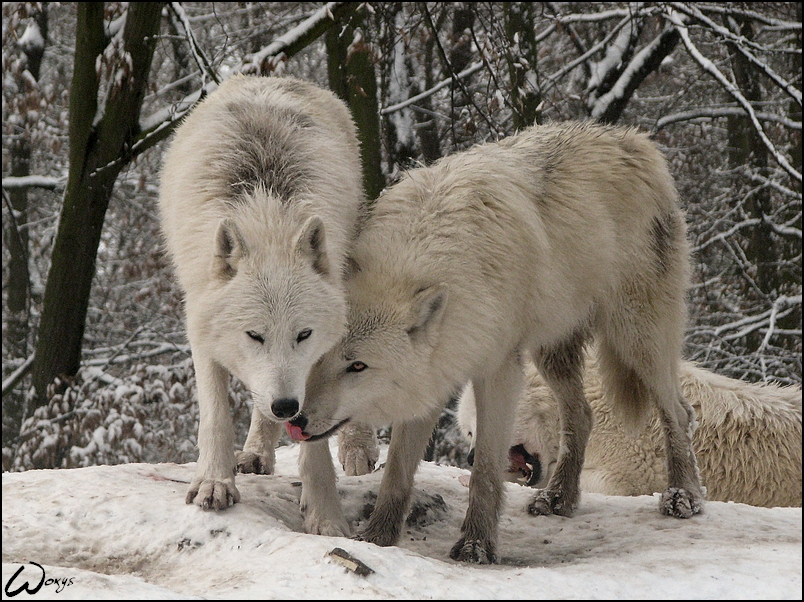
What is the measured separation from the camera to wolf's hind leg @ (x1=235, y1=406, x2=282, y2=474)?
512 centimetres

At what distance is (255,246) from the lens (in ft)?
12.4

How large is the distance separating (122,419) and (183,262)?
5.06m

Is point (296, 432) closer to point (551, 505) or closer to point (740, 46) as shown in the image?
point (551, 505)

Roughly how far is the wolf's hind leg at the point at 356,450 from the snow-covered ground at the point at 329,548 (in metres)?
0.57

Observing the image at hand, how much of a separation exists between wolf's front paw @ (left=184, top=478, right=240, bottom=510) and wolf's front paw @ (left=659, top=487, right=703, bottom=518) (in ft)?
8.36

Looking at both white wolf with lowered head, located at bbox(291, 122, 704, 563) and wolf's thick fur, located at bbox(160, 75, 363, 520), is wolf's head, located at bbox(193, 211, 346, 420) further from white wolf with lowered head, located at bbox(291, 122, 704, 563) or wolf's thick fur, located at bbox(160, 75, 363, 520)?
white wolf with lowered head, located at bbox(291, 122, 704, 563)

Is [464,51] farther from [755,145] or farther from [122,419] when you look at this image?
[122,419]

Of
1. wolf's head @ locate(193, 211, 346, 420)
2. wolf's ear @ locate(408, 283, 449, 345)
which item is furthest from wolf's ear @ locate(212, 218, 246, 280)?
wolf's ear @ locate(408, 283, 449, 345)

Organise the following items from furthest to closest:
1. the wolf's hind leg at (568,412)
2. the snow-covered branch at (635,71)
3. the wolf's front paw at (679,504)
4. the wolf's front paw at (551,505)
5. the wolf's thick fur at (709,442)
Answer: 1. the snow-covered branch at (635,71)
2. the wolf's thick fur at (709,442)
3. the wolf's hind leg at (568,412)
4. the wolf's front paw at (551,505)
5. the wolf's front paw at (679,504)

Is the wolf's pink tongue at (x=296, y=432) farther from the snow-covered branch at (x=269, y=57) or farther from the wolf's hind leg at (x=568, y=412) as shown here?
the snow-covered branch at (x=269, y=57)

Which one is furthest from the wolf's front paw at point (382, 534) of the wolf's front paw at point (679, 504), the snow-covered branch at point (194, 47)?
the snow-covered branch at point (194, 47)

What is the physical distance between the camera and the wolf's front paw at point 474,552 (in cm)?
414

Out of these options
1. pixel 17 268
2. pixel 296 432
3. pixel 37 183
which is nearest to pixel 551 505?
pixel 296 432

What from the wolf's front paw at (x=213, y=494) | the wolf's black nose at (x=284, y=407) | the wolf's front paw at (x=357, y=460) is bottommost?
the wolf's front paw at (x=357, y=460)
